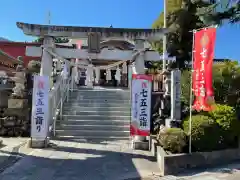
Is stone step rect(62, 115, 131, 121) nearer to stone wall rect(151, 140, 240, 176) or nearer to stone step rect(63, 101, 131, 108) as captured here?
stone step rect(63, 101, 131, 108)

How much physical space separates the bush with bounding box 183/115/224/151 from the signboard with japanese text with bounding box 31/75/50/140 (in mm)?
4891

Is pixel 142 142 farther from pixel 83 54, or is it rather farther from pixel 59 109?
pixel 59 109

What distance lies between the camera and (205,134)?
902 cm

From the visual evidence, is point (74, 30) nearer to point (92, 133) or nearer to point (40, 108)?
point (40, 108)

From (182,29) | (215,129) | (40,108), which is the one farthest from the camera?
(182,29)

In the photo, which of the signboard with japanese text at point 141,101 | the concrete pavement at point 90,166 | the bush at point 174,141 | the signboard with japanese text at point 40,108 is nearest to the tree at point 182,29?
the signboard with japanese text at point 141,101

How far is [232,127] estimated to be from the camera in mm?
9930

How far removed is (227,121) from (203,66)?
2.61 m

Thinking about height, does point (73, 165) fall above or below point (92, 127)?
below

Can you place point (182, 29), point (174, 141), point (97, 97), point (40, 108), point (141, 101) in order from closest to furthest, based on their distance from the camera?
point (174, 141)
point (40, 108)
point (141, 101)
point (97, 97)
point (182, 29)

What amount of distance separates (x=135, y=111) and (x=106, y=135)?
260cm

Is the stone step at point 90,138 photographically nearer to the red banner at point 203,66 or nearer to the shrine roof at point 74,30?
the shrine roof at point 74,30

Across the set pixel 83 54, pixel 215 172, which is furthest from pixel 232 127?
pixel 83 54

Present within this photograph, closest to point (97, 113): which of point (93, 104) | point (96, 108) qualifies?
point (96, 108)
